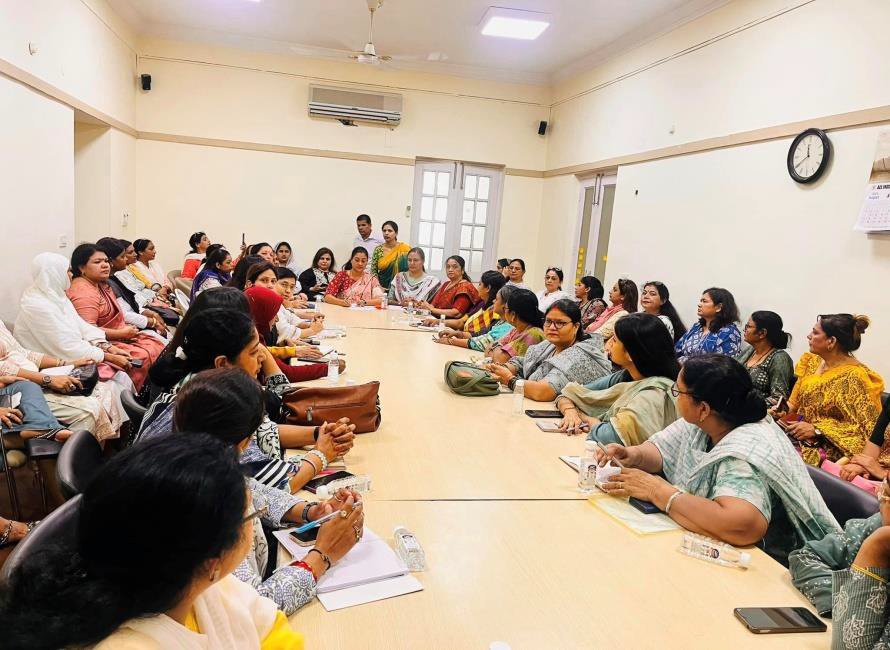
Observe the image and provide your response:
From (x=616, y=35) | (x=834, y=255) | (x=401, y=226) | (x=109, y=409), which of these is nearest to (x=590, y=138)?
(x=616, y=35)

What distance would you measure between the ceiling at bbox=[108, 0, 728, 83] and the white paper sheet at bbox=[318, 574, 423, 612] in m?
5.52

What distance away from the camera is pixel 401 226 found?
8.67 metres

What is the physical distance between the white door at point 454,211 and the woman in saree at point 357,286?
2190 millimetres

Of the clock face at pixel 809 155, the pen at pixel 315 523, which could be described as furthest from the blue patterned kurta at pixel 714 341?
the pen at pixel 315 523

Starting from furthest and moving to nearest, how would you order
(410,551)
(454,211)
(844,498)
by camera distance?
(454,211)
(844,498)
(410,551)

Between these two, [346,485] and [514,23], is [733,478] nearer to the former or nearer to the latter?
[346,485]

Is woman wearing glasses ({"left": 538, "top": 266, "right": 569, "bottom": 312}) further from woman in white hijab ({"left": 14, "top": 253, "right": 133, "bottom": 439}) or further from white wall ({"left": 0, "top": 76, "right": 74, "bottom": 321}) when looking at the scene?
white wall ({"left": 0, "top": 76, "right": 74, "bottom": 321})

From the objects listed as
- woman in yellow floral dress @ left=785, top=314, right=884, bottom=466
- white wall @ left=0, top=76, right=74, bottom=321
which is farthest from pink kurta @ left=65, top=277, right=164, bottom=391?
woman in yellow floral dress @ left=785, top=314, right=884, bottom=466

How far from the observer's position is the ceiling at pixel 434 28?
229 inches

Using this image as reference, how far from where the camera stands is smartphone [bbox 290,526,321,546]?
1528mm

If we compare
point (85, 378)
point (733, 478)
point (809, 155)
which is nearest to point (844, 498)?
point (733, 478)

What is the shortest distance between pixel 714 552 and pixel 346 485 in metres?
1.08

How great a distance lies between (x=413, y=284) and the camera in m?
6.95

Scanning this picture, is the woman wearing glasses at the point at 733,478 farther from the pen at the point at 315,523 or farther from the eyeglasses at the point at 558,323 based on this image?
the eyeglasses at the point at 558,323
